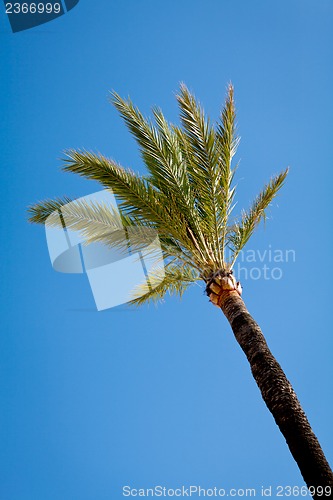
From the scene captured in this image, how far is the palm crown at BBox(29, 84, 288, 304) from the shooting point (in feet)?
28.7

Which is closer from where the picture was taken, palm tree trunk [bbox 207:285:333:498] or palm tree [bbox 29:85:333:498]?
palm tree trunk [bbox 207:285:333:498]

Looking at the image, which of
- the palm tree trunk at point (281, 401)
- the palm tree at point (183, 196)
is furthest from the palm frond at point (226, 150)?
the palm tree trunk at point (281, 401)

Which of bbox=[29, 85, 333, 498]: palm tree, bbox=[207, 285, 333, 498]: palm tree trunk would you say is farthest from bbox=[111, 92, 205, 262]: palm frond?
bbox=[207, 285, 333, 498]: palm tree trunk

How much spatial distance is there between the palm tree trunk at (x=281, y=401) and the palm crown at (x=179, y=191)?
4.59 feet

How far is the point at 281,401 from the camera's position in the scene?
19.4ft

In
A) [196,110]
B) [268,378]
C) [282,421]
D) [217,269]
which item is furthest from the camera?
[196,110]

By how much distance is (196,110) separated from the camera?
9.20m

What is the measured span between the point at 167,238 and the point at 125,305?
6.00 ft

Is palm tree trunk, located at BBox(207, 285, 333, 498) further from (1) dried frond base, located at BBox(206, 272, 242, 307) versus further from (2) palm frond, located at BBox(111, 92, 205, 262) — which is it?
(2) palm frond, located at BBox(111, 92, 205, 262)

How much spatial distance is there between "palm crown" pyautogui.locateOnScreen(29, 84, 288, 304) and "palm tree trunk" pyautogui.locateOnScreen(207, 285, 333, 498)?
1.40 m

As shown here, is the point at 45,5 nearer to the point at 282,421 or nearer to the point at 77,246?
the point at 77,246

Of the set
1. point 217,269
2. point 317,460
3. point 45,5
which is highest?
point 45,5

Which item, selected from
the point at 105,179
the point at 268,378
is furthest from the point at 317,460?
the point at 105,179

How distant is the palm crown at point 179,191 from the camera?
345 inches
